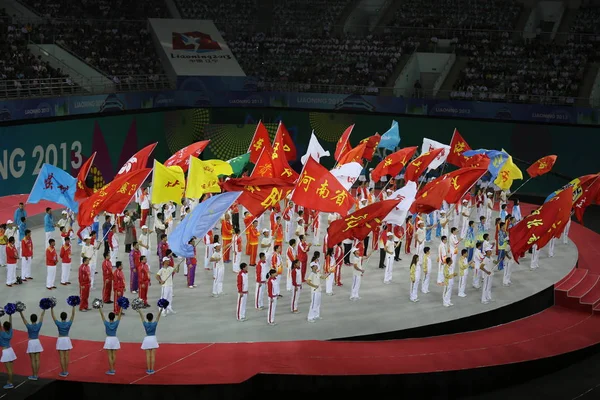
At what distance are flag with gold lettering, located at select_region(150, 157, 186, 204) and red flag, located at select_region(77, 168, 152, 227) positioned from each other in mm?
694

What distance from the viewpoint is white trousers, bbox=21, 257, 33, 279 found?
22.4m

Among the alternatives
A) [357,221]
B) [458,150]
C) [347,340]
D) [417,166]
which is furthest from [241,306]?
[458,150]

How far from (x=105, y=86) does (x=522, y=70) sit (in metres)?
18.1

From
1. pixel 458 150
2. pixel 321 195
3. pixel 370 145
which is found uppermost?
pixel 370 145

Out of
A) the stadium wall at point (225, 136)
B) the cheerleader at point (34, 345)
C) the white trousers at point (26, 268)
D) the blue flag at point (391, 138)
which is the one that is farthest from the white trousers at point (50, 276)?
the blue flag at point (391, 138)

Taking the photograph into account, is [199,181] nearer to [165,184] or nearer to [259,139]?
[165,184]

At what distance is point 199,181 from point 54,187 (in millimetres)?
3789

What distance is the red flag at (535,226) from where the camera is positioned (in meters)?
21.9

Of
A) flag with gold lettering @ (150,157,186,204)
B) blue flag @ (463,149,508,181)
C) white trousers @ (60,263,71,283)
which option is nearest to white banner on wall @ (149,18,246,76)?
blue flag @ (463,149,508,181)

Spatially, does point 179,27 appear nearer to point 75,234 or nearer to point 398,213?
point 75,234

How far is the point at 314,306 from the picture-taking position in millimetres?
20234

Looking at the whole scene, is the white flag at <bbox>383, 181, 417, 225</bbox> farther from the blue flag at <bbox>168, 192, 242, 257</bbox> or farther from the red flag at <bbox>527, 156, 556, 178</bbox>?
the red flag at <bbox>527, 156, 556, 178</bbox>

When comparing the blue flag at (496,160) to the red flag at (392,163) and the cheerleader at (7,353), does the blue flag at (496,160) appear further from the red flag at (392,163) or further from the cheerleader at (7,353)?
the cheerleader at (7,353)

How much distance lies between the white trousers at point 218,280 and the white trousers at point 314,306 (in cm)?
260
